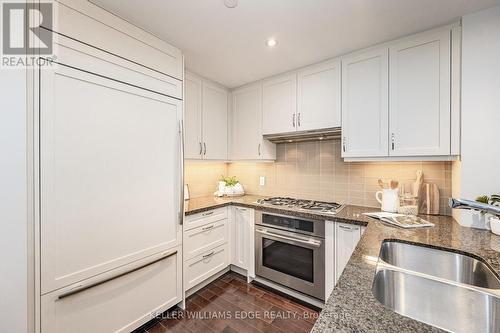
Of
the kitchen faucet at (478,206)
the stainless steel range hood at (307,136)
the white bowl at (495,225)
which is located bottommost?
the white bowl at (495,225)

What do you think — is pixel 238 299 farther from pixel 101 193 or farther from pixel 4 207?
pixel 4 207

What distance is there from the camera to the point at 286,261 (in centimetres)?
216

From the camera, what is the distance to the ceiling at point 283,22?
141 centimetres

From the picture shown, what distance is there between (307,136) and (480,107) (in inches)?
52.2

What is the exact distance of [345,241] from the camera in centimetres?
182

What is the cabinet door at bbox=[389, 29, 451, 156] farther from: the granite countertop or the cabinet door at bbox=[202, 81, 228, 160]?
the cabinet door at bbox=[202, 81, 228, 160]

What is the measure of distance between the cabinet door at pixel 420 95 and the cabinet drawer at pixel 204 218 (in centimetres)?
176

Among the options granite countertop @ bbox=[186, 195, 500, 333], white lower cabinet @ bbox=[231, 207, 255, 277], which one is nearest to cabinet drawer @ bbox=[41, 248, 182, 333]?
granite countertop @ bbox=[186, 195, 500, 333]

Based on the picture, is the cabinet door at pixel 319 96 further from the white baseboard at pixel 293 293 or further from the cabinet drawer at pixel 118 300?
the cabinet drawer at pixel 118 300

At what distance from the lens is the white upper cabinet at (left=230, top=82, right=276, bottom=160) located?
2.67 m

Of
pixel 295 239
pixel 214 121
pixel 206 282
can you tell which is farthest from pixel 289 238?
pixel 214 121

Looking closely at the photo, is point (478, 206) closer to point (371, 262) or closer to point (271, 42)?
point (371, 262)

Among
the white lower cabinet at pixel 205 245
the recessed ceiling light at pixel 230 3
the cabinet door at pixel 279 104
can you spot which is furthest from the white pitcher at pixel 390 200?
the recessed ceiling light at pixel 230 3

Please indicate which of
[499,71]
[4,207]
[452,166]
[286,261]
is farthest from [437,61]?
[4,207]
